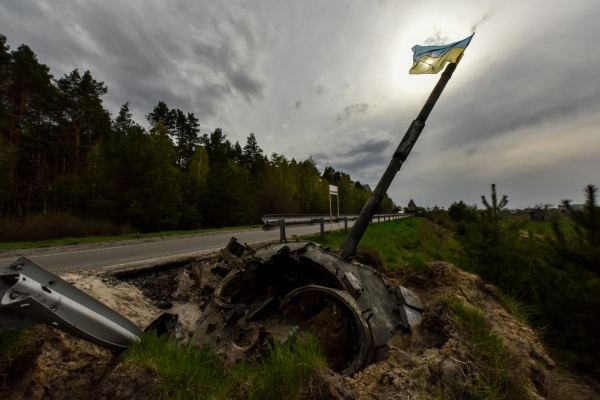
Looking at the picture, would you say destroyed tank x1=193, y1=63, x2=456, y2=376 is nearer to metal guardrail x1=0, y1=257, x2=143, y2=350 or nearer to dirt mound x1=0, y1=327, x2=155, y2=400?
dirt mound x1=0, y1=327, x2=155, y2=400

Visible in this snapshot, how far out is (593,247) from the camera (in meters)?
4.26

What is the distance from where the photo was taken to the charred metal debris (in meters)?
2.25

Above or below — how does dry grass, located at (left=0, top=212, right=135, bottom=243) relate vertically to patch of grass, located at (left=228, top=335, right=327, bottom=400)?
above

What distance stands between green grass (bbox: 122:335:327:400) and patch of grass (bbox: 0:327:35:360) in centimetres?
83

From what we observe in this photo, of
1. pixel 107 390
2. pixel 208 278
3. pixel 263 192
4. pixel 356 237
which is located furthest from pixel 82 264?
pixel 263 192

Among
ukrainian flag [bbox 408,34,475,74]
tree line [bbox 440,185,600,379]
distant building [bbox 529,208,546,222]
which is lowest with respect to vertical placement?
tree line [bbox 440,185,600,379]

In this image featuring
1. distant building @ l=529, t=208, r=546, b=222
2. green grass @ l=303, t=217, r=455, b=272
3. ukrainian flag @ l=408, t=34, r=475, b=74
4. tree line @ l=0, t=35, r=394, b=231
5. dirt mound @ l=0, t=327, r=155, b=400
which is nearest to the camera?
dirt mound @ l=0, t=327, r=155, b=400

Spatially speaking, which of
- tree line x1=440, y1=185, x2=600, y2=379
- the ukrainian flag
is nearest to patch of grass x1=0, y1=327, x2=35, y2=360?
tree line x1=440, y1=185, x2=600, y2=379

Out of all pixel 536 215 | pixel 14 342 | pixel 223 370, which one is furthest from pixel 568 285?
pixel 14 342

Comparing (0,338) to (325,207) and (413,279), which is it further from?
(325,207)

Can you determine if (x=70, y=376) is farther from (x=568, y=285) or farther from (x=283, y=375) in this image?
(x=568, y=285)

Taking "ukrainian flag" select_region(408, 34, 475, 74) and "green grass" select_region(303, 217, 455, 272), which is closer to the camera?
"ukrainian flag" select_region(408, 34, 475, 74)

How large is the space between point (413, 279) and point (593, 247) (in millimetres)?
2939

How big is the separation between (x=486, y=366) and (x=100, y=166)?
819 inches
